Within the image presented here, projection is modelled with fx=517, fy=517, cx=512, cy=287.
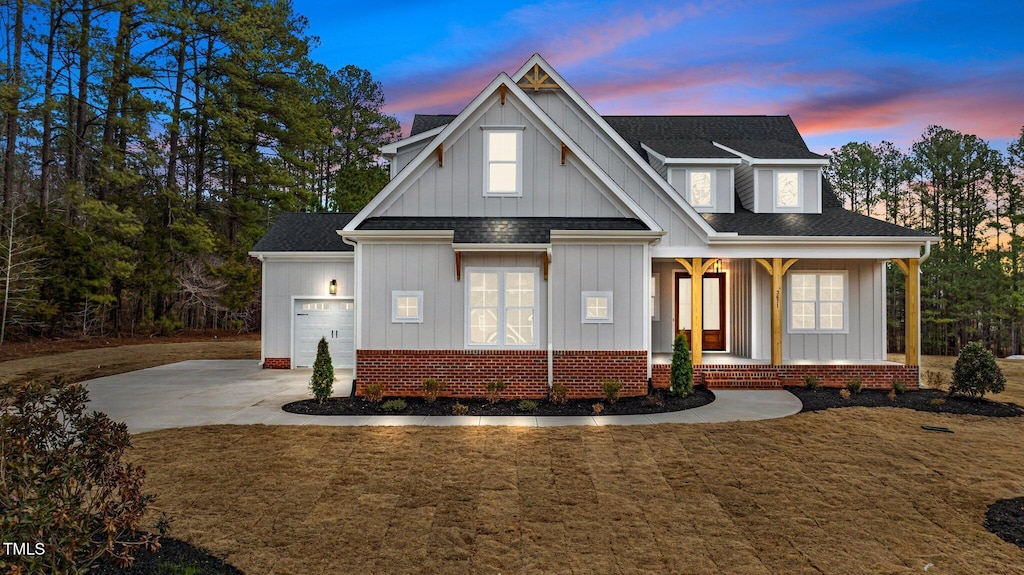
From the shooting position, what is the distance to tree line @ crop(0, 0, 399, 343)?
2239 centimetres

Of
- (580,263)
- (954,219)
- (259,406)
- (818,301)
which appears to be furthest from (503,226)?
(954,219)

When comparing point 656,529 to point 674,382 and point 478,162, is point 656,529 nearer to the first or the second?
point 674,382

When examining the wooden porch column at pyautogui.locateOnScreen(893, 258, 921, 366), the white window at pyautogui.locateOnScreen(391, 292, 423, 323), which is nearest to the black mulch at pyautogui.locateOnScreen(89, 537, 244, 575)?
the white window at pyautogui.locateOnScreen(391, 292, 423, 323)

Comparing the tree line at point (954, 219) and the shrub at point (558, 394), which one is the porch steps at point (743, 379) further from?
the tree line at point (954, 219)

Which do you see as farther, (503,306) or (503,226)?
(503,306)

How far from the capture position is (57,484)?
3.54m

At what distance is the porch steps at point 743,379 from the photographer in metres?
12.8

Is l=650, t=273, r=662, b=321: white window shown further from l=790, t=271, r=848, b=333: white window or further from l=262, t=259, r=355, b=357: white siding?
l=262, t=259, r=355, b=357: white siding

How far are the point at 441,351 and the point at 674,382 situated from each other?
202 inches

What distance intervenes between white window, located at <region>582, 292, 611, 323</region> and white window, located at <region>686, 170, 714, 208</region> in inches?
218

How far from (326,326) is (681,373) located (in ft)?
33.7

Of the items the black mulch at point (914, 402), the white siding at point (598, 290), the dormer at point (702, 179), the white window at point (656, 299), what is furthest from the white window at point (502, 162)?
the black mulch at point (914, 402)

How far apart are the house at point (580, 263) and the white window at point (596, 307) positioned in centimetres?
4

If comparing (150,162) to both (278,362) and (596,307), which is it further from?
(596,307)
